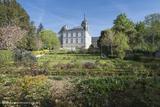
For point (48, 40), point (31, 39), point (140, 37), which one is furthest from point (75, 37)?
point (140, 37)

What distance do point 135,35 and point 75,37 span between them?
2917 inches

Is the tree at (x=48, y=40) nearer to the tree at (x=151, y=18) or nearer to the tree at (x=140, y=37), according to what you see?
the tree at (x=140, y=37)

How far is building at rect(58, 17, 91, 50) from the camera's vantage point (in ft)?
417

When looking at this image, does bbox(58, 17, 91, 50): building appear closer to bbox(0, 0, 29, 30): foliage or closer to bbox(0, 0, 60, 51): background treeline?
bbox(0, 0, 60, 51): background treeline

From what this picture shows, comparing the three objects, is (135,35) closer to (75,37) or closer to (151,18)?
(151,18)

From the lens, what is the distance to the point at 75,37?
422 feet

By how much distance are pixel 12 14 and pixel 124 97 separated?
45.8 metres

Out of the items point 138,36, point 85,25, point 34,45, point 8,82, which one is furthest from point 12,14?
point 85,25

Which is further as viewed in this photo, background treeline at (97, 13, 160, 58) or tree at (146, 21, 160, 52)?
tree at (146, 21, 160, 52)

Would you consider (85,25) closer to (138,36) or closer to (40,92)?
(138,36)

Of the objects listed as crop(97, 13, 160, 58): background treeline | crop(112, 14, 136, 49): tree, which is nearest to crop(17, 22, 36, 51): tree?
crop(97, 13, 160, 58): background treeline

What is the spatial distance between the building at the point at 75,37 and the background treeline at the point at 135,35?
212 ft

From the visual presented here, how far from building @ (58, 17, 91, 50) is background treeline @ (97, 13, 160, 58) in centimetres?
6465

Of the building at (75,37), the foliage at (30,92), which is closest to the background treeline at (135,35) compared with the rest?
the foliage at (30,92)
